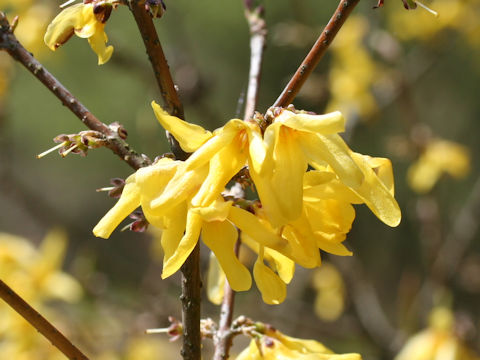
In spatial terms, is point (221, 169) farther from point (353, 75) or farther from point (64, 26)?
point (353, 75)

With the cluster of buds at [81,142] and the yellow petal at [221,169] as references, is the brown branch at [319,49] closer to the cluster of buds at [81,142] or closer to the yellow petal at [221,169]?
the yellow petal at [221,169]

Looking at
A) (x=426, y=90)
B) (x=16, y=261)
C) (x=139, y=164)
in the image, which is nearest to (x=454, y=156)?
(x=16, y=261)

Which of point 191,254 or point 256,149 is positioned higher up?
point 256,149

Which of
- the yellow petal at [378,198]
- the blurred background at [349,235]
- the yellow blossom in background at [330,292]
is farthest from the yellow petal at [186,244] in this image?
the yellow blossom in background at [330,292]

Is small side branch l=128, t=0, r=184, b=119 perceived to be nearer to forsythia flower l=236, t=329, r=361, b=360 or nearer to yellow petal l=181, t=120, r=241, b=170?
yellow petal l=181, t=120, r=241, b=170

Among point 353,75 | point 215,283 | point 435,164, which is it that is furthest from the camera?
point 353,75

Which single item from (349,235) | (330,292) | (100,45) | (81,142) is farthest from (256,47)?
(330,292)
